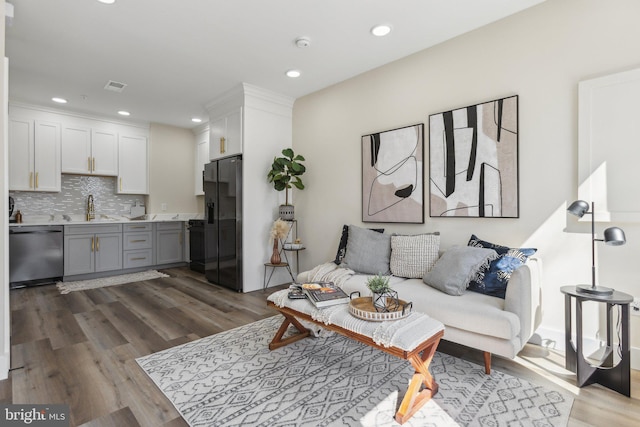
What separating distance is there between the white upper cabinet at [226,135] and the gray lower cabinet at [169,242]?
6.13ft

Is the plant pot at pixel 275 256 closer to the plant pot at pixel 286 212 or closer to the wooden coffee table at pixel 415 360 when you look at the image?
the plant pot at pixel 286 212

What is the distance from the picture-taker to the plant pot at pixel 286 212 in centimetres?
425

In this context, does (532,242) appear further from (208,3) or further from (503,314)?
(208,3)

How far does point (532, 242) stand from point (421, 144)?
1328mm

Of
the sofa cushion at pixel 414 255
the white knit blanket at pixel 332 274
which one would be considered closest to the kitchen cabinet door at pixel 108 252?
the white knit blanket at pixel 332 274

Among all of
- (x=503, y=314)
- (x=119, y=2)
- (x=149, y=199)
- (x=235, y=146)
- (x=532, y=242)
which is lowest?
(x=503, y=314)

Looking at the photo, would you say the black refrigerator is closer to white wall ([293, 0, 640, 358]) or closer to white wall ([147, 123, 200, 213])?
white wall ([147, 123, 200, 213])

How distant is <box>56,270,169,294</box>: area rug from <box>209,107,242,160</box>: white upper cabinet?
219cm

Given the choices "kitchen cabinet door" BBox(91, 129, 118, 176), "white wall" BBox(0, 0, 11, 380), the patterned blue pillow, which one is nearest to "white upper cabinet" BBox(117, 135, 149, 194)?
"kitchen cabinet door" BBox(91, 129, 118, 176)

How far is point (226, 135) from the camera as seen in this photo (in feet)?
14.4

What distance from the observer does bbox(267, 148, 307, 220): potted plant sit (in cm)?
410

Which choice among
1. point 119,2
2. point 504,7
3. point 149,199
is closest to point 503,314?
point 504,7

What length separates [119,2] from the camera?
8.00 feet

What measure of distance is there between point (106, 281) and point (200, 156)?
108 inches
